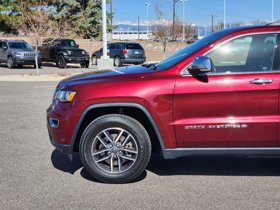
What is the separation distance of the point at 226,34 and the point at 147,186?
78.4 inches

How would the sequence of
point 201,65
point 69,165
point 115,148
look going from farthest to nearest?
1. point 69,165
2. point 115,148
3. point 201,65

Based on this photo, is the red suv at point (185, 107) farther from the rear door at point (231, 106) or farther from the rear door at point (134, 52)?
the rear door at point (134, 52)

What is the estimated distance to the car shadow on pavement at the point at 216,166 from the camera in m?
5.47

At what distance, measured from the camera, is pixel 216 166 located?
5738mm

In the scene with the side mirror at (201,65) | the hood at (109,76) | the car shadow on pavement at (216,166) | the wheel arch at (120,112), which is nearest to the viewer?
the side mirror at (201,65)

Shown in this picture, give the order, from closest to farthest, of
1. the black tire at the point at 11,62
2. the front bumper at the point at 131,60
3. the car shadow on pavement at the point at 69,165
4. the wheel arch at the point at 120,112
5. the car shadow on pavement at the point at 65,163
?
the wheel arch at the point at 120,112 → the car shadow on pavement at the point at 69,165 → the car shadow on pavement at the point at 65,163 → the black tire at the point at 11,62 → the front bumper at the point at 131,60

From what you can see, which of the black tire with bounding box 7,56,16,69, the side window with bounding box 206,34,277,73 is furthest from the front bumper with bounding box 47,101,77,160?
the black tire with bounding box 7,56,16,69

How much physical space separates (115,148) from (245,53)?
1864 mm

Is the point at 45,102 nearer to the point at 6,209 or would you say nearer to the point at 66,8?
the point at 6,209

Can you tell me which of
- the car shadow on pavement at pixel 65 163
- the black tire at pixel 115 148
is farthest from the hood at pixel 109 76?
the car shadow on pavement at pixel 65 163

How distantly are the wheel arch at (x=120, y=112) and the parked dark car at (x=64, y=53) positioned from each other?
2133 cm

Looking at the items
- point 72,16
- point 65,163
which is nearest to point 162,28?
point 72,16

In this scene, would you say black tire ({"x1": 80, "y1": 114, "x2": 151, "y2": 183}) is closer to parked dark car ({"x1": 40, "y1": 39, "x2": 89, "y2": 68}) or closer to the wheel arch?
the wheel arch

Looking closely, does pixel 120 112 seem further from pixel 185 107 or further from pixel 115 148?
pixel 185 107
